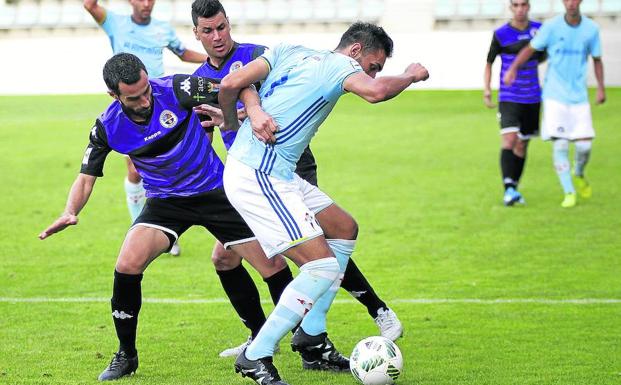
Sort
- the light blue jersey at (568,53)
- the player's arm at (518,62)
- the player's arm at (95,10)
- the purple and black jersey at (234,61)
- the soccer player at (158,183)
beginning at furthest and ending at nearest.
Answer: the light blue jersey at (568,53), the player's arm at (518,62), the player's arm at (95,10), the purple and black jersey at (234,61), the soccer player at (158,183)

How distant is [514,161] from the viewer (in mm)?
13352

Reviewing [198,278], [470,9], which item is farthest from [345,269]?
[470,9]

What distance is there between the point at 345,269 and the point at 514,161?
734 centimetres

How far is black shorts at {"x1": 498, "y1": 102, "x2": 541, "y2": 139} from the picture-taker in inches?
528

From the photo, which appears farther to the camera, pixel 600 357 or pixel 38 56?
pixel 38 56

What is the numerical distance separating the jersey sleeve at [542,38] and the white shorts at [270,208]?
781cm

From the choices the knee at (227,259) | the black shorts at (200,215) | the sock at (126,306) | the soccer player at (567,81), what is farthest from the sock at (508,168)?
the sock at (126,306)

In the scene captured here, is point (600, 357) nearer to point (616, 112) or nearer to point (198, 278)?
point (198, 278)

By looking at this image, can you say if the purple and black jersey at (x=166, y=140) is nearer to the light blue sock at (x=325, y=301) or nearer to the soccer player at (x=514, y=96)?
the light blue sock at (x=325, y=301)

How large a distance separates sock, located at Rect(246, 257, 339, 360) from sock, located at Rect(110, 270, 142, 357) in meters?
0.92

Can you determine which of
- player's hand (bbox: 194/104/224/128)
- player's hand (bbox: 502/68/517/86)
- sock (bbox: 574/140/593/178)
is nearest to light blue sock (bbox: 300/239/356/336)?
player's hand (bbox: 194/104/224/128)

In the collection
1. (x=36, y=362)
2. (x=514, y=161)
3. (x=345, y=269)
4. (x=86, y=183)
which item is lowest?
(x=514, y=161)

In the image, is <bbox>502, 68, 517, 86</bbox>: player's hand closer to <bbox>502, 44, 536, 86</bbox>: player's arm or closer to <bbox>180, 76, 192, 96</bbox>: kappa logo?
<bbox>502, 44, 536, 86</bbox>: player's arm

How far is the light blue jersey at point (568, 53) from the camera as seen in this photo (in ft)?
42.9
